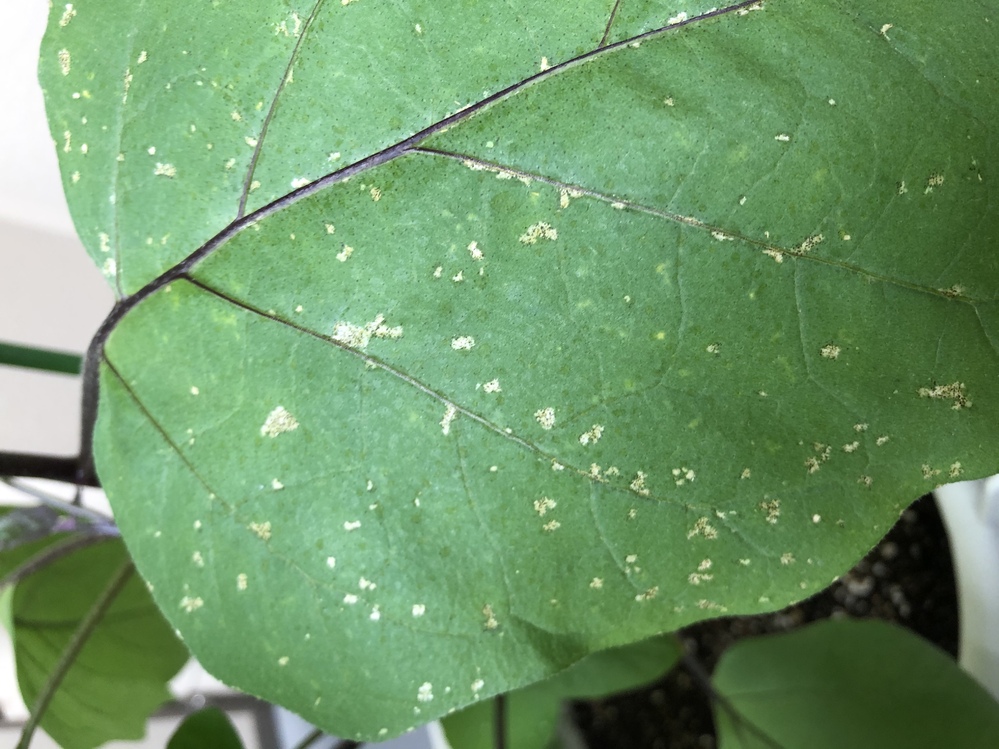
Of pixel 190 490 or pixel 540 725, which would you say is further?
pixel 540 725

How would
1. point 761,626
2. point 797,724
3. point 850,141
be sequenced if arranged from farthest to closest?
point 761,626 → point 797,724 → point 850,141

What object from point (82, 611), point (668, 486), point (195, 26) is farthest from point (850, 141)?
point (82, 611)

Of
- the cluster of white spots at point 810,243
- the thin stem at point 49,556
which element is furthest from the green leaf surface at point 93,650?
the cluster of white spots at point 810,243

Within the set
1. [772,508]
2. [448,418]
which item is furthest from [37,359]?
[772,508]

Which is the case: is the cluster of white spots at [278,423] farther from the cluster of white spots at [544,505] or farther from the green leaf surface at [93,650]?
the green leaf surface at [93,650]

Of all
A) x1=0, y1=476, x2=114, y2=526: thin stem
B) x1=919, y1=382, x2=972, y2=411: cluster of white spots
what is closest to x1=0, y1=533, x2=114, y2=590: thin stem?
x1=0, y1=476, x2=114, y2=526: thin stem

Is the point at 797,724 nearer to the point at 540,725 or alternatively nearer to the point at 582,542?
the point at 540,725
